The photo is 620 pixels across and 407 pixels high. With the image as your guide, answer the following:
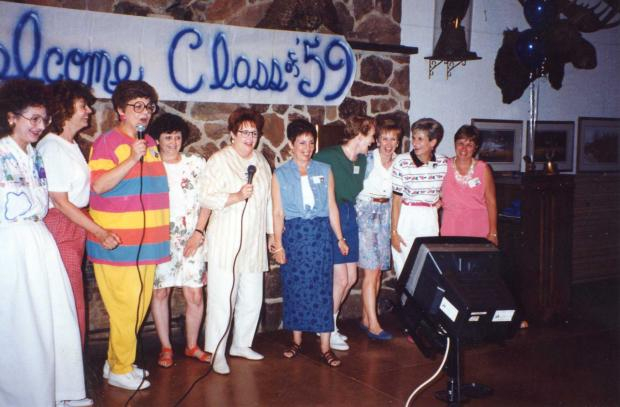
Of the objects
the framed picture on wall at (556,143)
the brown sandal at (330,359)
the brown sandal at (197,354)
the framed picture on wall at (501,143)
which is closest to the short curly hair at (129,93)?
the brown sandal at (197,354)

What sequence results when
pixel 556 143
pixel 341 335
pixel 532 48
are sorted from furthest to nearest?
pixel 556 143 → pixel 532 48 → pixel 341 335

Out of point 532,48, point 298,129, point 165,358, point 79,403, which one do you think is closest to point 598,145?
point 532,48

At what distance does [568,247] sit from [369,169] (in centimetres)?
→ 189

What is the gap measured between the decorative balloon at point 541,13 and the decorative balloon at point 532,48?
8cm

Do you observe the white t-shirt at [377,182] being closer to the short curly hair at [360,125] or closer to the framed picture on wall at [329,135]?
the short curly hair at [360,125]

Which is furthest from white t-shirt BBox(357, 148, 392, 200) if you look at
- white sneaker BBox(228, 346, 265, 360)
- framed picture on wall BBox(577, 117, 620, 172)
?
framed picture on wall BBox(577, 117, 620, 172)

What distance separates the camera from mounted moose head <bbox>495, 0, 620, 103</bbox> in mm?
5371

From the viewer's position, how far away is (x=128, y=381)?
11.2 feet

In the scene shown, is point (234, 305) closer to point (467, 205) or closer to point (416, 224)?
point (416, 224)

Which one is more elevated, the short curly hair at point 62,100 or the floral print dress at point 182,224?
the short curly hair at point 62,100

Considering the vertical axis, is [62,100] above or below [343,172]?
above

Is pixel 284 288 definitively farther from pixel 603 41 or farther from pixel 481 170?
pixel 603 41

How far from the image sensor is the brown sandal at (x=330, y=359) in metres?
3.83

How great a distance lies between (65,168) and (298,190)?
1.41 meters
